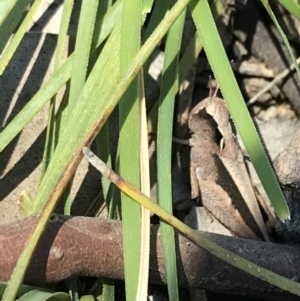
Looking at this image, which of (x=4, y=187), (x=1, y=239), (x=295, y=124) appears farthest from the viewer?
(x=295, y=124)

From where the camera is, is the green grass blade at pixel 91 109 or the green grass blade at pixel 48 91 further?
the green grass blade at pixel 48 91

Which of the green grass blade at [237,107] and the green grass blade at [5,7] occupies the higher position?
the green grass blade at [5,7]

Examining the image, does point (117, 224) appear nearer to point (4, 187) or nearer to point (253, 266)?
point (253, 266)

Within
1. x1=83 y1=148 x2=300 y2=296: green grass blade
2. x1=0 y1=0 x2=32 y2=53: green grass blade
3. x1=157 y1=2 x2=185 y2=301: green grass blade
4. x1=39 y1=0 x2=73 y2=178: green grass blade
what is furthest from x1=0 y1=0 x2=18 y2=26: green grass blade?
x1=83 y1=148 x2=300 y2=296: green grass blade

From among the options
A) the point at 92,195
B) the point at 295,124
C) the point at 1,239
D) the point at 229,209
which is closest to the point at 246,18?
A: the point at 295,124

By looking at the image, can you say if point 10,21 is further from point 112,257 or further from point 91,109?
point 112,257

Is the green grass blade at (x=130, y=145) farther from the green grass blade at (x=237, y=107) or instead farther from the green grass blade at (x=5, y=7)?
the green grass blade at (x=5, y=7)

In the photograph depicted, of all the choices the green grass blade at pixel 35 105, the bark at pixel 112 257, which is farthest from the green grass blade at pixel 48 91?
the bark at pixel 112 257
